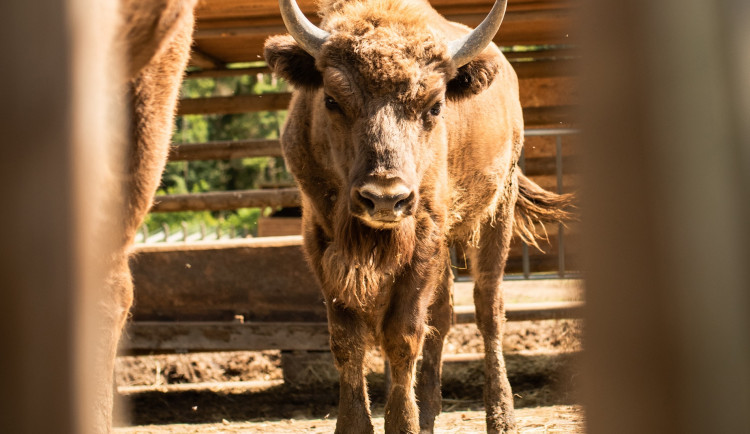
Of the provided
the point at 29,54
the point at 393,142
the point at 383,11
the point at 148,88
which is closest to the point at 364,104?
the point at 393,142

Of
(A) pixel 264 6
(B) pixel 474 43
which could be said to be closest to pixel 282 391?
(A) pixel 264 6

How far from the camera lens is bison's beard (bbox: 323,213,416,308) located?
4.75 meters

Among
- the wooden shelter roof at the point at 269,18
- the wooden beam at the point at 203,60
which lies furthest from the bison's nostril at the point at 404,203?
the wooden beam at the point at 203,60

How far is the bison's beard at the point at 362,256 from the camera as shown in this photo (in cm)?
475

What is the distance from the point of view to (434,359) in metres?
6.40

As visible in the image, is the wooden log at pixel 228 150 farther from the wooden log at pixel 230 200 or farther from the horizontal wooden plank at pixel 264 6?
the horizontal wooden plank at pixel 264 6

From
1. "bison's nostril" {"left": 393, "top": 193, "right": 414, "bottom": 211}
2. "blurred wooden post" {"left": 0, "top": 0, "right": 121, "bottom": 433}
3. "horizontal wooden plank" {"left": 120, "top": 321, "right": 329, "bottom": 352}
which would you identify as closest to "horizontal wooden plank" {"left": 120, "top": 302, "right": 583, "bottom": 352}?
"horizontal wooden plank" {"left": 120, "top": 321, "right": 329, "bottom": 352}

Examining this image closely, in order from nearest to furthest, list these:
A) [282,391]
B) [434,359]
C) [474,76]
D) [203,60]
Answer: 1. [474,76]
2. [434,359]
3. [282,391]
4. [203,60]

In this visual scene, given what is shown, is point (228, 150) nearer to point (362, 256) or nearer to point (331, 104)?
point (331, 104)

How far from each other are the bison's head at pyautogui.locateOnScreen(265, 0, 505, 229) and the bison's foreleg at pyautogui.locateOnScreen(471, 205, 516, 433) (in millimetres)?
1803

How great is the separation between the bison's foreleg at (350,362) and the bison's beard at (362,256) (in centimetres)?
13

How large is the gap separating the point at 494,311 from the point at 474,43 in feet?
8.21

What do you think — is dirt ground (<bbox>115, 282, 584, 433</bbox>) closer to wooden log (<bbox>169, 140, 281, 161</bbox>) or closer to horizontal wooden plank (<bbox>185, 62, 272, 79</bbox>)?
wooden log (<bbox>169, 140, 281, 161</bbox>)

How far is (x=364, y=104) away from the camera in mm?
4605
